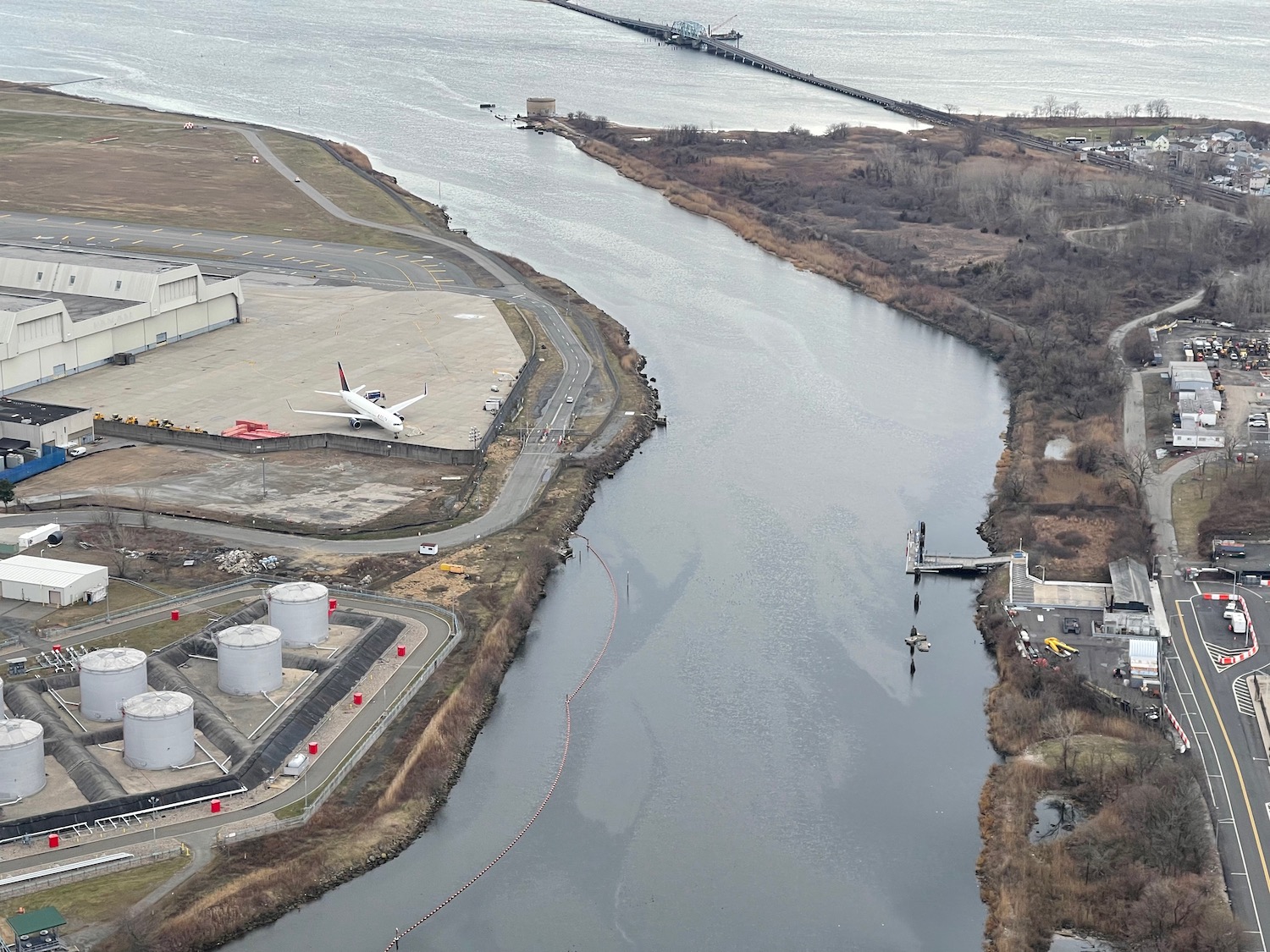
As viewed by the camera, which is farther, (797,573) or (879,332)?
(879,332)

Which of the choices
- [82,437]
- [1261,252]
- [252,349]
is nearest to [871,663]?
[82,437]

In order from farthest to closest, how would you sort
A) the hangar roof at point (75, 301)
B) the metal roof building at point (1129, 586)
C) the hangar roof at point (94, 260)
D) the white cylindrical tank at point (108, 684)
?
the hangar roof at point (94, 260) → the hangar roof at point (75, 301) → the metal roof building at point (1129, 586) → the white cylindrical tank at point (108, 684)

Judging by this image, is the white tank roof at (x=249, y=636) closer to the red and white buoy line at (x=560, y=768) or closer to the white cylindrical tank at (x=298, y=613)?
the white cylindrical tank at (x=298, y=613)

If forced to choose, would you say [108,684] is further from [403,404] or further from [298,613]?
[403,404]

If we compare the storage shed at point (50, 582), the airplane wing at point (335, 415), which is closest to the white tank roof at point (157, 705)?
the storage shed at point (50, 582)

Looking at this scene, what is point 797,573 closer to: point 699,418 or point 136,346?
point 699,418

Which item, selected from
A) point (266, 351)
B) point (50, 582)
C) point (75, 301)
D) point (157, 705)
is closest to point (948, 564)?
point (157, 705)
